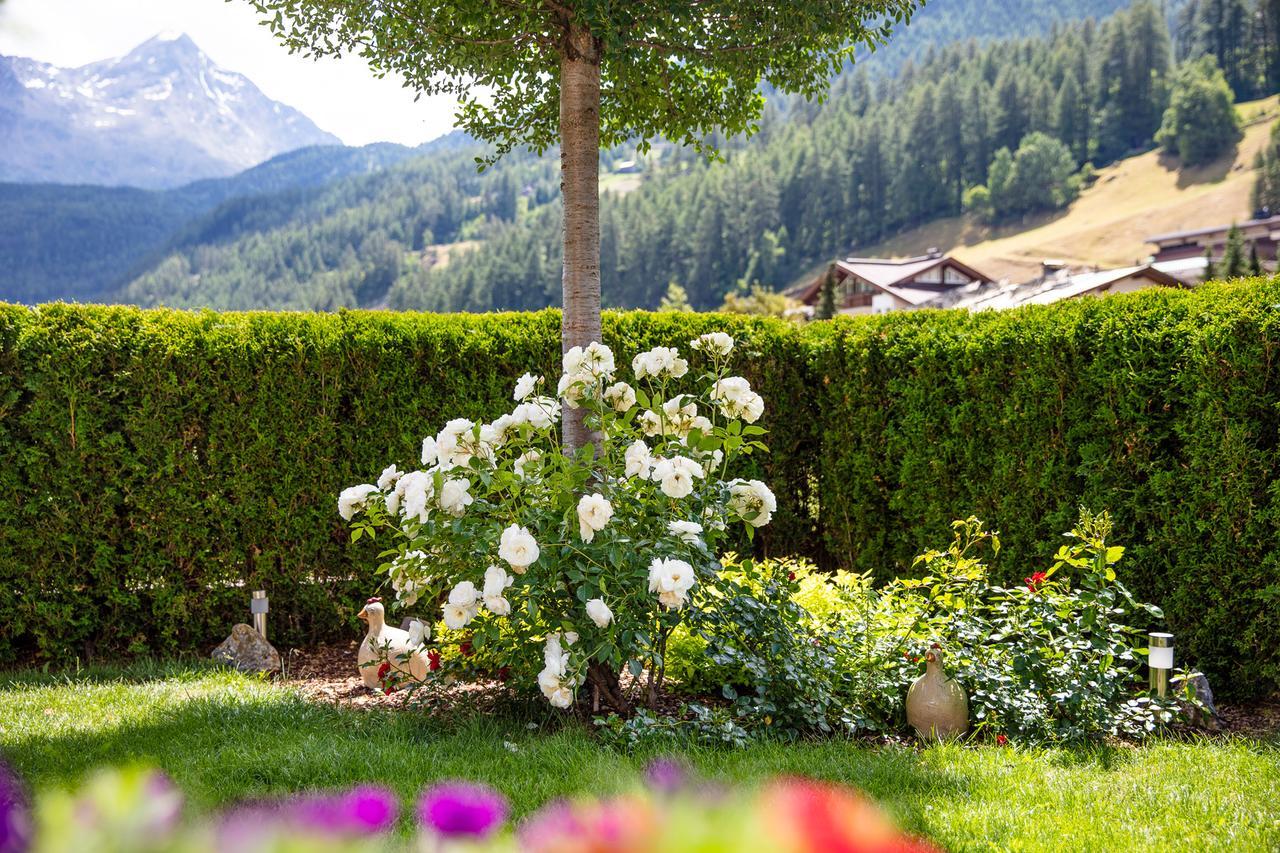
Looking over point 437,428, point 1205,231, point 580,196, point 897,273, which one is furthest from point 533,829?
point 1205,231

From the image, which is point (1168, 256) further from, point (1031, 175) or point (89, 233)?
point (89, 233)

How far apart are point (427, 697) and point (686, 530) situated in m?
1.68

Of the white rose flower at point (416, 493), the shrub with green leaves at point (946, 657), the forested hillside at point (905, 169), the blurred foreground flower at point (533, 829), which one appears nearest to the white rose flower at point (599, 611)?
the shrub with green leaves at point (946, 657)

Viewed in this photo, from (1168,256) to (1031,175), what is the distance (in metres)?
21.7

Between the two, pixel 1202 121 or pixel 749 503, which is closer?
pixel 749 503

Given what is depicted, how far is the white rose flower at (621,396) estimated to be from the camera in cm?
431

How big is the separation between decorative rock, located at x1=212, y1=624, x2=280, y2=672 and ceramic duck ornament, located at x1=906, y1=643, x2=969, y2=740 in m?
3.77

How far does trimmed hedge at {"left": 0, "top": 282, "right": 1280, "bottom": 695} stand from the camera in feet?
15.6

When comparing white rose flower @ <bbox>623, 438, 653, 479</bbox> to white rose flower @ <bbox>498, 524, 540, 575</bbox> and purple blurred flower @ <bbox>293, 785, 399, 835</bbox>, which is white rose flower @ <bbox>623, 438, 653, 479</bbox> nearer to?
white rose flower @ <bbox>498, 524, 540, 575</bbox>

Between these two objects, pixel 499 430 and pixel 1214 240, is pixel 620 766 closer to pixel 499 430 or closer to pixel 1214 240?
pixel 499 430

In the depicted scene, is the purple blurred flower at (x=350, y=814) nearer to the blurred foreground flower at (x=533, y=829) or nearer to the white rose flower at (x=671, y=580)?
the blurred foreground flower at (x=533, y=829)

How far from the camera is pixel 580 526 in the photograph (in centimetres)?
379

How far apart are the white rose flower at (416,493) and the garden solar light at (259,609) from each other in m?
2.24

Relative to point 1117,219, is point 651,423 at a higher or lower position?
lower
